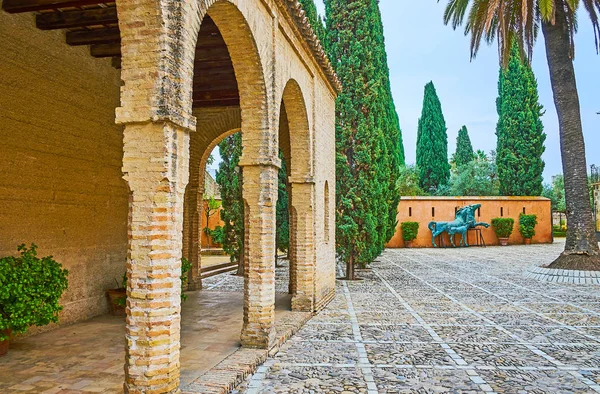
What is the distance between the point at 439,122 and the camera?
37906 mm

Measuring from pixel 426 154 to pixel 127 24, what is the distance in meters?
35.3

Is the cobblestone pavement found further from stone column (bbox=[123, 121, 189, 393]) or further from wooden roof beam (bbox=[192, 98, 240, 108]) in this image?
wooden roof beam (bbox=[192, 98, 240, 108])

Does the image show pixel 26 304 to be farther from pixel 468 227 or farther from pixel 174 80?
pixel 468 227

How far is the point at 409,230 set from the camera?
26422 millimetres

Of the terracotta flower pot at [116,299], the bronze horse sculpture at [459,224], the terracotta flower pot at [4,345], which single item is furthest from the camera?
the bronze horse sculpture at [459,224]

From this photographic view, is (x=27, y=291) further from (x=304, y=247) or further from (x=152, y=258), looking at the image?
(x=304, y=247)

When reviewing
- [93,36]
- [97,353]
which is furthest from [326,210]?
[97,353]

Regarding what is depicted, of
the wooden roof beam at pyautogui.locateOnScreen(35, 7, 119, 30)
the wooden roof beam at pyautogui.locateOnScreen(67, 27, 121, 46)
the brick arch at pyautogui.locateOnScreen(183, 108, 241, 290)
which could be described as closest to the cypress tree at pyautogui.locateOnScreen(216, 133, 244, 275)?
the brick arch at pyautogui.locateOnScreen(183, 108, 241, 290)

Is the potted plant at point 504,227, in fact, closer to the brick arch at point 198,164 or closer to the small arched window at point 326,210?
the small arched window at point 326,210

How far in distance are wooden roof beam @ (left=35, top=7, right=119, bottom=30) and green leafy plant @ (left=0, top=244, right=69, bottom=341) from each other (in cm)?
293

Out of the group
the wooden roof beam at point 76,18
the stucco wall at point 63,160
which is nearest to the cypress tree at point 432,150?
the stucco wall at point 63,160

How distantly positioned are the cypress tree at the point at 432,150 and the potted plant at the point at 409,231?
1101 cm

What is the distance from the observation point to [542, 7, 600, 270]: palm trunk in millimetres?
13508

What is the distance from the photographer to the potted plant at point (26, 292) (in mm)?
4777
